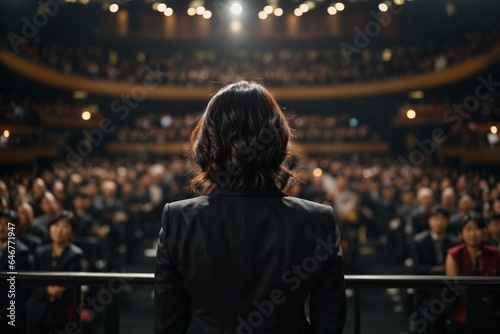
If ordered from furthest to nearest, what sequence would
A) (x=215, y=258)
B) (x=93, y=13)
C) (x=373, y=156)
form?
(x=93, y=13) → (x=373, y=156) → (x=215, y=258)

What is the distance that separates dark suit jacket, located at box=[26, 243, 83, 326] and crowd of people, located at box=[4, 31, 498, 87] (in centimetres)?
1729

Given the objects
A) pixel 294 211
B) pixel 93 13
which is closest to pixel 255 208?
pixel 294 211

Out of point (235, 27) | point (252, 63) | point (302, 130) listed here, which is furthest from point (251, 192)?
point (235, 27)

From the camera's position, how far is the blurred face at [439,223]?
5582 millimetres

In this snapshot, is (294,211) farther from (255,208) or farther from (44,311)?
(44,311)

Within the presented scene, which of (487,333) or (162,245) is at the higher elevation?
(162,245)

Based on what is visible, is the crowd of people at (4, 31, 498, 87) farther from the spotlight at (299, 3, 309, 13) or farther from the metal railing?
the metal railing

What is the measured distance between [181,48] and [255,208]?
2863cm

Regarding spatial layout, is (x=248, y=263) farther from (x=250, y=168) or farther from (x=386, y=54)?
(x=386, y=54)

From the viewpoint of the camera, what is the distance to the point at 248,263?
5.49ft

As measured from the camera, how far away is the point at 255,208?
170 centimetres

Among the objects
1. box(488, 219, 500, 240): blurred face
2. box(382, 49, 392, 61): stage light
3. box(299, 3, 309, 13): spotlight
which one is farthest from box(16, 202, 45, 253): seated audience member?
box(382, 49, 392, 61): stage light

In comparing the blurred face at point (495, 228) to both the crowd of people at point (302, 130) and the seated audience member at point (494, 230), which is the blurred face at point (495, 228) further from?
the crowd of people at point (302, 130)

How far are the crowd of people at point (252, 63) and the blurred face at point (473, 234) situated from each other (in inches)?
695
